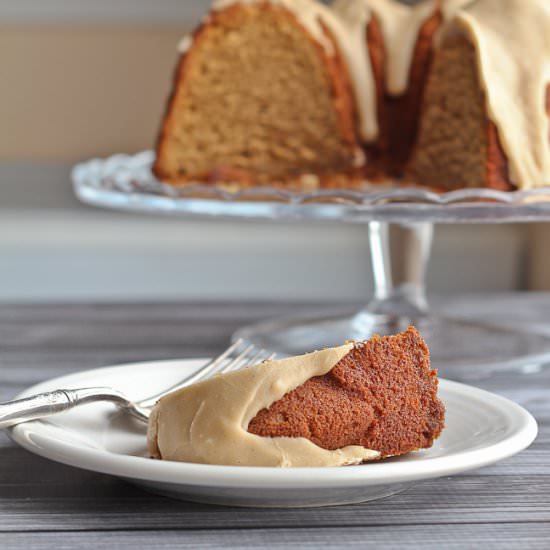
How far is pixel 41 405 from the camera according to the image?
603 millimetres

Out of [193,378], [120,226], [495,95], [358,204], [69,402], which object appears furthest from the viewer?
[120,226]

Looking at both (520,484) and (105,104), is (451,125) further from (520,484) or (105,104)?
(105,104)

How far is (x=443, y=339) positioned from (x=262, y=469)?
0.62 metres

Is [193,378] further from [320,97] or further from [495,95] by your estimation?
[320,97]

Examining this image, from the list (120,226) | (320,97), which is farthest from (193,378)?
(120,226)

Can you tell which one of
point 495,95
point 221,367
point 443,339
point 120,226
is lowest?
point 120,226

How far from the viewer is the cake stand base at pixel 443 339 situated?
3.27ft

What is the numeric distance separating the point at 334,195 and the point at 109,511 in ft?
1.36

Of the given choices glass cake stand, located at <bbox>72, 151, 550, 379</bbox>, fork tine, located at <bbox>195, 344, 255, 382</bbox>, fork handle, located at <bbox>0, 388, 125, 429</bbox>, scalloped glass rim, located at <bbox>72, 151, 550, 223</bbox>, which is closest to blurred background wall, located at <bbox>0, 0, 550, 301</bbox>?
glass cake stand, located at <bbox>72, 151, 550, 379</bbox>

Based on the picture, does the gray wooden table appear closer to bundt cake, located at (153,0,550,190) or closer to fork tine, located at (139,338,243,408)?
fork tine, located at (139,338,243,408)

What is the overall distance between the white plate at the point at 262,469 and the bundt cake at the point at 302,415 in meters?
0.02

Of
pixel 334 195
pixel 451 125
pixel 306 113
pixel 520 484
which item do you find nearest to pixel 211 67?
pixel 306 113

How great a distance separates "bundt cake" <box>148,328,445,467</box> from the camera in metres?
0.57

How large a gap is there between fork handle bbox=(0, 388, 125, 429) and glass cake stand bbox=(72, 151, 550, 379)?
1.11 ft
